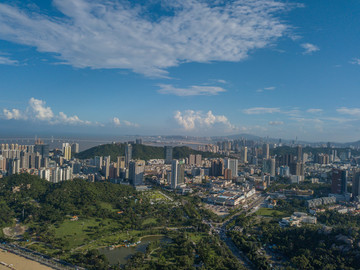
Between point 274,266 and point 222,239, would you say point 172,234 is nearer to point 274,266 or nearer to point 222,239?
point 222,239

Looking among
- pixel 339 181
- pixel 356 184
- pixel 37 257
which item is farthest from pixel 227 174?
pixel 37 257

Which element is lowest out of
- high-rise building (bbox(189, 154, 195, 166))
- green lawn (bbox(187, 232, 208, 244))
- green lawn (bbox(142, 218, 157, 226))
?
green lawn (bbox(142, 218, 157, 226))

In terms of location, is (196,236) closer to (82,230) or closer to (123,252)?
(123,252)

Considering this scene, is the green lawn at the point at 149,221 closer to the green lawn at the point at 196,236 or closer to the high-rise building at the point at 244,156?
the green lawn at the point at 196,236

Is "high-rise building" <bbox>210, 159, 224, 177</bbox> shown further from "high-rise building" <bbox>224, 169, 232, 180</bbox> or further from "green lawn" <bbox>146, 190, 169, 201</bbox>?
"green lawn" <bbox>146, 190, 169, 201</bbox>

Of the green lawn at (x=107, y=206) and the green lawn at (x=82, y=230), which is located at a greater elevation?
the green lawn at (x=107, y=206)

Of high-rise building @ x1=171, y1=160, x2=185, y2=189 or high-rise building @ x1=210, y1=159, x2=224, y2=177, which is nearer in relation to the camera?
high-rise building @ x1=171, y1=160, x2=185, y2=189

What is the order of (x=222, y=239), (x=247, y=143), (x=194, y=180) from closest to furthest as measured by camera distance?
(x=222, y=239)
(x=194, y=180)
(x=247, y=143)

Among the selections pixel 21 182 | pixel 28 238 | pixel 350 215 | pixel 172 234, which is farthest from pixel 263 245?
pixel 21 182

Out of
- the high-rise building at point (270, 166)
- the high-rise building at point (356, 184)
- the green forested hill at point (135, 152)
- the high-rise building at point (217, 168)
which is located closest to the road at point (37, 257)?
the high-rise building at point (356, 184)

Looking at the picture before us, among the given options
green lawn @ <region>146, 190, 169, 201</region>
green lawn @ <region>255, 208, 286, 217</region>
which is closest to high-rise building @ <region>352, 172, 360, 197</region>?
green lawn @ <region>255, 208, 286, 217</region>

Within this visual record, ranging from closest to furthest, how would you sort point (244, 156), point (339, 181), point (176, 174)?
point (339, 181)
point (176, 174)
point (244, 156)
